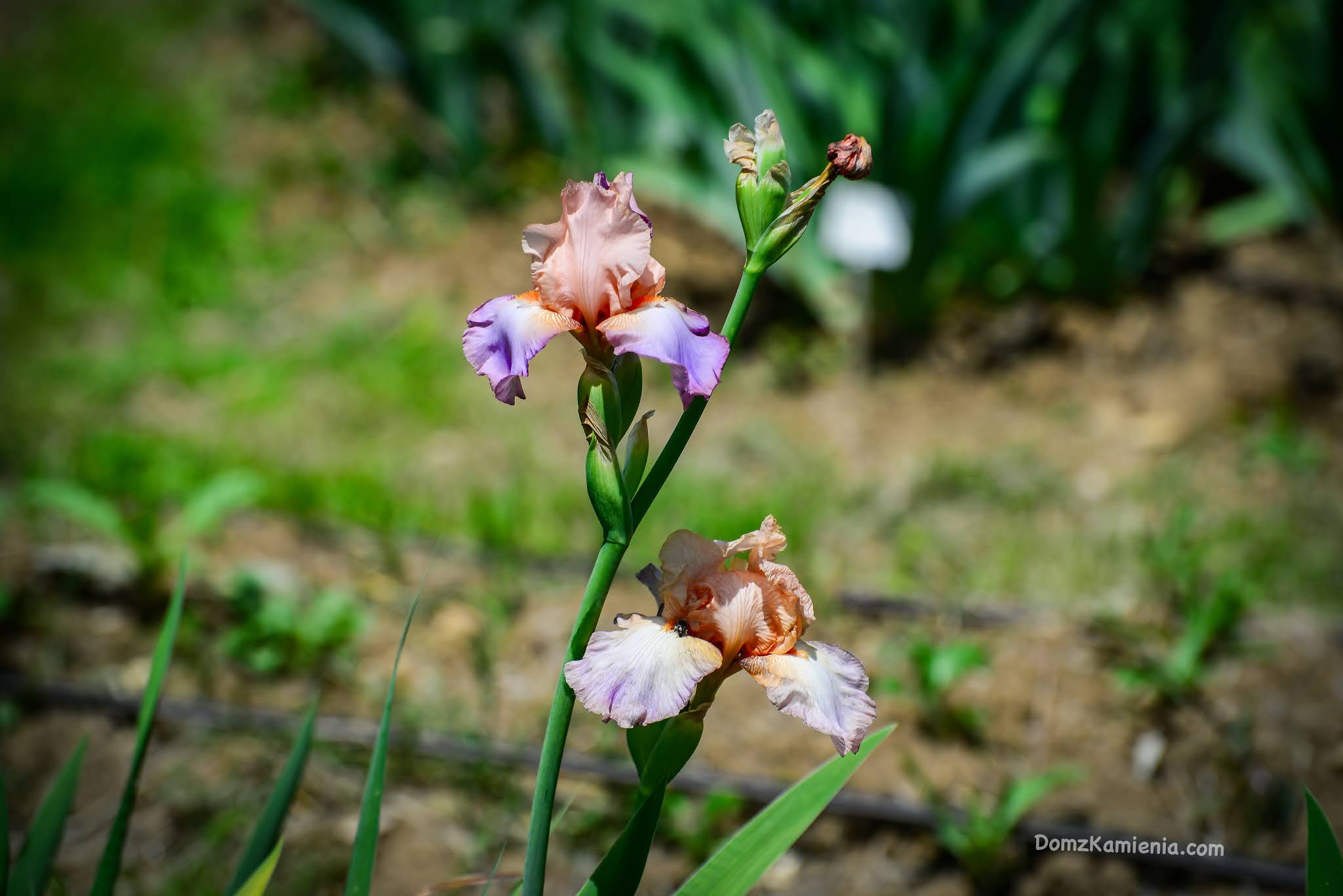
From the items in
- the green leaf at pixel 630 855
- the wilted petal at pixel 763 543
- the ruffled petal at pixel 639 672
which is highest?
the wilted petal at pixel 763 543

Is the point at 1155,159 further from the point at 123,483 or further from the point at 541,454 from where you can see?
the point at 123,483

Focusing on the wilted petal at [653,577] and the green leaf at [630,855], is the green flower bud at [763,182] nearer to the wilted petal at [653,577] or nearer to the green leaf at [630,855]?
the wilted petal at [653,577]

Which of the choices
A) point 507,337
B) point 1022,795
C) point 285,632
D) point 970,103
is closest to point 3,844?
point 507,337

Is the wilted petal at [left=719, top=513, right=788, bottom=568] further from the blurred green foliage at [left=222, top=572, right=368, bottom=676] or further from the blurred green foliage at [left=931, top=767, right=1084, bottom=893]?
the blurred green foliage at [left=222, top=572, right=368, bottom=676]

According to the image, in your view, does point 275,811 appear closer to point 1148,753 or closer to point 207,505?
point 207,505

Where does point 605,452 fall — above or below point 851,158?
below

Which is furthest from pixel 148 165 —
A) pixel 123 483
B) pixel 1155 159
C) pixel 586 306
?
pixel 586 306

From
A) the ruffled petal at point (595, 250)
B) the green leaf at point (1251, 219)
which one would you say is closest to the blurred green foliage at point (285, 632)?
the ruffled petal at point (595, 250)
